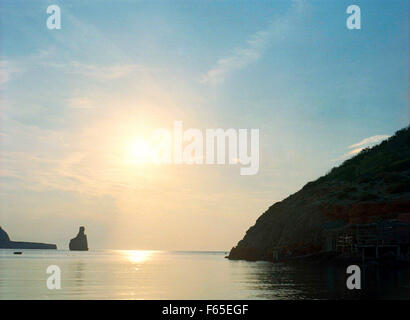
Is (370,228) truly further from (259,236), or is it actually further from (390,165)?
(259,236)

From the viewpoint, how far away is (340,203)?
4198 inches

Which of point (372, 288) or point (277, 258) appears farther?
point (277, 258)

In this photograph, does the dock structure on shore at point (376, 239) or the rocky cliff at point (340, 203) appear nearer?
the dock structure on shore at point (376, 239)

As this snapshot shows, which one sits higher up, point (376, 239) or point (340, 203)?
point (340, 203)

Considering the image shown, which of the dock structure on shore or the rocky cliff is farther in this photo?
the rocky cliff

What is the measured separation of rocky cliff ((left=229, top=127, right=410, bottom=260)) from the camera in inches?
3959

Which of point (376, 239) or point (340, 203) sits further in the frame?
point (340, 203)

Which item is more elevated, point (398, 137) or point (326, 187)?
point (398, 137)

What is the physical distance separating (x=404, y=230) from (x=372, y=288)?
3643 centimetres

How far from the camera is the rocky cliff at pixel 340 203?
10056 centimetres
